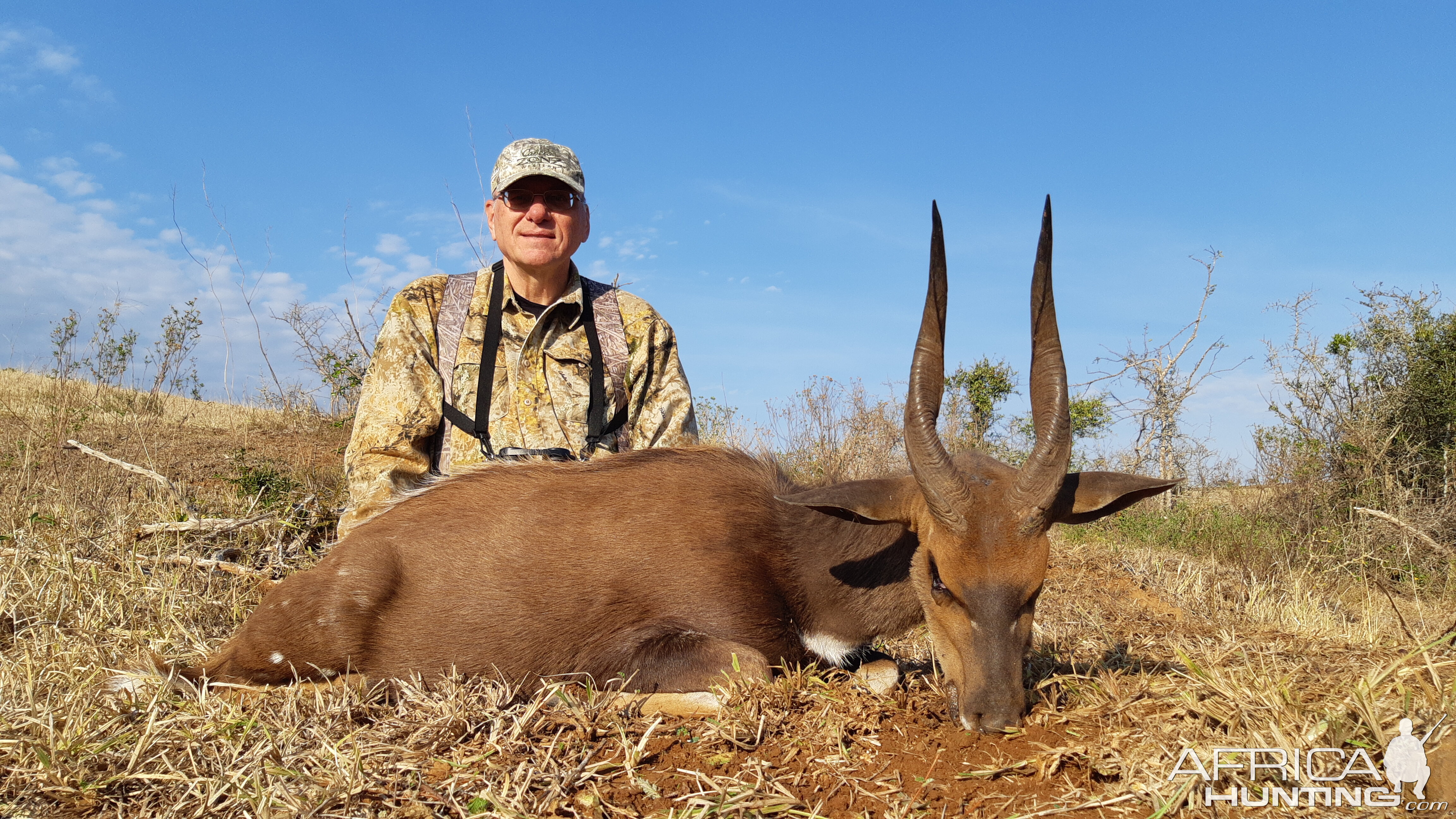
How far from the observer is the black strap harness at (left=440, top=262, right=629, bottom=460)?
6160mm

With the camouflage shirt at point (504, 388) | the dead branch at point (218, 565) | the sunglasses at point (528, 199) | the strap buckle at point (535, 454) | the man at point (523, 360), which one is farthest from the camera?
the sunglasses at point (528, 199)

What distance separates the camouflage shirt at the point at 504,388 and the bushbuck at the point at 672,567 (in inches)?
45.9

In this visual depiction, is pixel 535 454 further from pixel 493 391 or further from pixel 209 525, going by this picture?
pixel 209 525

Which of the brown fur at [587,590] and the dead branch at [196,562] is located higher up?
the brown fur at [587,590]

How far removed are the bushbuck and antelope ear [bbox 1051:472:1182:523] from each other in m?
0.01

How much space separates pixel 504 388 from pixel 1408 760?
17.9 feet

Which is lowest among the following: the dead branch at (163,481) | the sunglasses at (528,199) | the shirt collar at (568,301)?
the dead branch at (163,481)

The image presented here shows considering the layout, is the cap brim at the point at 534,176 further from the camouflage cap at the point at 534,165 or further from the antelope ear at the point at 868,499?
the antelope ear at the point at 868,499

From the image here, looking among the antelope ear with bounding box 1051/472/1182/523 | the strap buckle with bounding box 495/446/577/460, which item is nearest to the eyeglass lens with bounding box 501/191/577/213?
the strap buckle with bounding box 495/446/577/460

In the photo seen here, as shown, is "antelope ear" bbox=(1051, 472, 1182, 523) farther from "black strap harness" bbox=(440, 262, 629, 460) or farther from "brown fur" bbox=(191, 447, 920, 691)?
"black strap harness" bbox=(440, 262, 629, 460)

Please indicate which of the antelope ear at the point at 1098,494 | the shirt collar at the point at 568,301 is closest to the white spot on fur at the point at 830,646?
the antelope ear at the point at 1098,494

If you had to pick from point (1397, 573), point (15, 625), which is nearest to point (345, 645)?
point (15, 625)

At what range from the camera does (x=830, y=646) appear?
4406 millimetres

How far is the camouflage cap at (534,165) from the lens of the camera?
20.6 ft
